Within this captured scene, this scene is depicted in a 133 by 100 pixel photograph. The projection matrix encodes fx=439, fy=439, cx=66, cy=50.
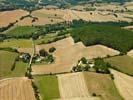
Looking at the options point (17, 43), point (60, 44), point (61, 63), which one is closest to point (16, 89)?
point (61, 63)

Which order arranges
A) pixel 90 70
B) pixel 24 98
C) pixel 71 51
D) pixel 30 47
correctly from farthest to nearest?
pixel 30 47 → pixel 71 51 → pixel 90 70 → pixel 24 98

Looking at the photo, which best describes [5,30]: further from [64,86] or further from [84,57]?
[64,86]

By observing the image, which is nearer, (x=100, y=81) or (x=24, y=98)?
(x=24, y=98)

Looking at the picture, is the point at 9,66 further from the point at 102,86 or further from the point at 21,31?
the point at 21,31

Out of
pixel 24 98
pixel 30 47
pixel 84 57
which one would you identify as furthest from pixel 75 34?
pixel 24 98

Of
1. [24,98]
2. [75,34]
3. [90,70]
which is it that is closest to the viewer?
[24,98]

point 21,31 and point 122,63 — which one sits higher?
point 122,63
